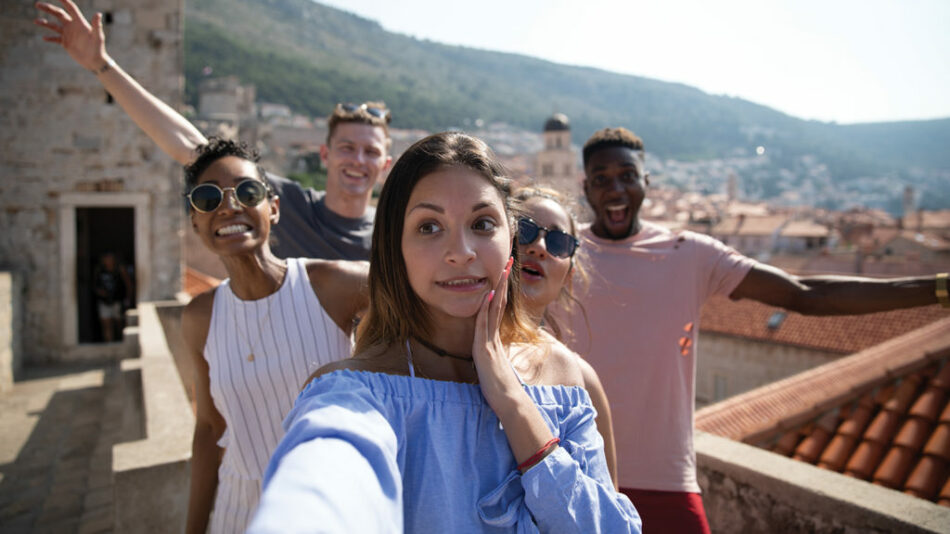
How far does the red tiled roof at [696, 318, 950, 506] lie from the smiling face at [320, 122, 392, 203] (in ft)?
13.4

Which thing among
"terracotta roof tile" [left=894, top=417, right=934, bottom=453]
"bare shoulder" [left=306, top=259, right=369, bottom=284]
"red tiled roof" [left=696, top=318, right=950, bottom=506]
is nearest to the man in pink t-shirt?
"bare shoulder" [left=306, top=259, right=369, bottom=284]

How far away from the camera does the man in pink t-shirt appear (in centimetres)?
250

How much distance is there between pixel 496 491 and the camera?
1.22 meters

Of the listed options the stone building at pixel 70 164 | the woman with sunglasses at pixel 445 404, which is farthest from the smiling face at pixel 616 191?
the stone building at pixel 70 164

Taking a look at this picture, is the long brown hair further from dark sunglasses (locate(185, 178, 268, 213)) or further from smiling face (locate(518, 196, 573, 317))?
dark sunglasses (locate(185, 178, 268, 213))

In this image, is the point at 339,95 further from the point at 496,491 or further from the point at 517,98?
the point at 496,491

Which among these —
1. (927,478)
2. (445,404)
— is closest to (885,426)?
(927,478)

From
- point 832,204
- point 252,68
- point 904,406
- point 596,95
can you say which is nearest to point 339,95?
point 252,68

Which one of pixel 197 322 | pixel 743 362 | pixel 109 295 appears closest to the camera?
pixel 197 322

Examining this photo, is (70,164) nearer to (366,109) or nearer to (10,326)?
(10,326)

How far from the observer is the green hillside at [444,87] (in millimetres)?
106812

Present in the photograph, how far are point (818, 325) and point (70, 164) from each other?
1944 centimetres

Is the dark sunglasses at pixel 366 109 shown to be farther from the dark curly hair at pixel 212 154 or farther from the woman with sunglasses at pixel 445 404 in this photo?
the woman with sunglasses at pixel 445 404

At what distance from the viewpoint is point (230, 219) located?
2.35m
